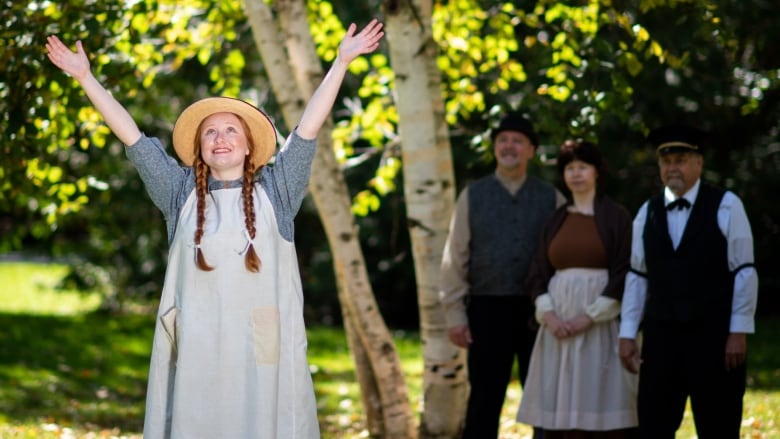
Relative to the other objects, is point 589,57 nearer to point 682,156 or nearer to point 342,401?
point 682,156

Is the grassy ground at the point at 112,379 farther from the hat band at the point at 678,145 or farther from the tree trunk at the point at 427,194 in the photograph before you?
the hat band at the point at 678,145

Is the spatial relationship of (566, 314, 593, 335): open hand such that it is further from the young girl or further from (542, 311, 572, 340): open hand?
the young girl

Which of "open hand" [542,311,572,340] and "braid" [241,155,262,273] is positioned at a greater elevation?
"braid" [241,155,262,273]

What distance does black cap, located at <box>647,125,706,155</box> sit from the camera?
19.1ft

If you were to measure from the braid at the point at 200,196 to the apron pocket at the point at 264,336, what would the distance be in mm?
245

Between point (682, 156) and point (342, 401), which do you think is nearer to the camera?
point (682, 156)

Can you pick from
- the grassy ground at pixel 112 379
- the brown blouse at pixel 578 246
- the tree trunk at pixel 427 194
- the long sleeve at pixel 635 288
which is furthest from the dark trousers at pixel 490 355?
the grassy ground at pixel 112 379

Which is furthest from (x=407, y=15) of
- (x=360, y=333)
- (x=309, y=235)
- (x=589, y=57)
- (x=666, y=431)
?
(x=309, y=235)

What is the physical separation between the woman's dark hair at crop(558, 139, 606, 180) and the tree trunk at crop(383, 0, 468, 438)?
97 centimetres

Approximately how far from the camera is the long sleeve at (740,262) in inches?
217

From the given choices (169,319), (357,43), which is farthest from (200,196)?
(357,43)

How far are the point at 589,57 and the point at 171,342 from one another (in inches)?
136

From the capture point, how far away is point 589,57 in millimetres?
6980

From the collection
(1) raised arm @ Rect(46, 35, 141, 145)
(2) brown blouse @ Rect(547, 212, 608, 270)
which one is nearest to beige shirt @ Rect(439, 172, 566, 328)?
(2) brown blouse @ Rect(547, 212, 608, 270)
